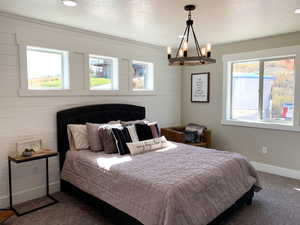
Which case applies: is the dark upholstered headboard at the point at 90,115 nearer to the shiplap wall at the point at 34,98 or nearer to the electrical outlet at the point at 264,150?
the shiplap wall at the point at 34,98

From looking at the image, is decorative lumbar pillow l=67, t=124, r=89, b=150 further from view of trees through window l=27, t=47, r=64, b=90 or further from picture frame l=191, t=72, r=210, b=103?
picture frame l=191, t=72, r=210, b=103

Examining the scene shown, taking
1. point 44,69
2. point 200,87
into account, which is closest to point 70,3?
point 44,69

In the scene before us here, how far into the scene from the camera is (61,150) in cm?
350

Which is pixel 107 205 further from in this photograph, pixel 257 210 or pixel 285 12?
pixel 285 12

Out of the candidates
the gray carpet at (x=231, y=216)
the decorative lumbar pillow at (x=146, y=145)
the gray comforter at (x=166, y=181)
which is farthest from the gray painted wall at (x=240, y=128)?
the decorative lumbar pillow at (x=146, y=145)

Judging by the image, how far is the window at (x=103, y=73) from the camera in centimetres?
405

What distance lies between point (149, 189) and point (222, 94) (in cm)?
327

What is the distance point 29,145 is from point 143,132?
5.30ft

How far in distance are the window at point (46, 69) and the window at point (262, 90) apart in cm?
323

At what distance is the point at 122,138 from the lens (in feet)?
10.5

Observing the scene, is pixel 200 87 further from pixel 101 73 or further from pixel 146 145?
pixel 146 145

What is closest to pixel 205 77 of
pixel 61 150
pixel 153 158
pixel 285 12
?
pixel 285 12

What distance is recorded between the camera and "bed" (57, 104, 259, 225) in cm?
205

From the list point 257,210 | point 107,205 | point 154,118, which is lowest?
point 257,210
